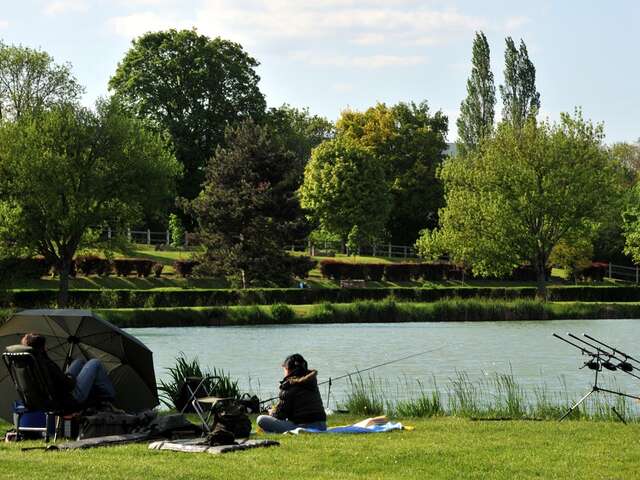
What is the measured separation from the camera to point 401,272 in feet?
222

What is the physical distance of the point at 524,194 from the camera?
192 ft

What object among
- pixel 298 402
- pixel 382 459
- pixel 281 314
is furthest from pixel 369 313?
pixel 382 459

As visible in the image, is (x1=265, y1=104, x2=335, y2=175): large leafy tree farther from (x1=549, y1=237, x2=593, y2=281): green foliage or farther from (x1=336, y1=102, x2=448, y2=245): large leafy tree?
(x1=549, y1=237, x2=593, y2=281): green foliage

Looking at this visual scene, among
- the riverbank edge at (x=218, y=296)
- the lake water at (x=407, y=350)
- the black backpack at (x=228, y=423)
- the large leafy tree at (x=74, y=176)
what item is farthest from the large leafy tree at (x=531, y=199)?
the black backpack at (x=228, y=423)

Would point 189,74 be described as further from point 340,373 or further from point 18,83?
point 340,373

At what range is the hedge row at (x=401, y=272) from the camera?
6612 centimetres

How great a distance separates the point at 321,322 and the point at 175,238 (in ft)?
88.5

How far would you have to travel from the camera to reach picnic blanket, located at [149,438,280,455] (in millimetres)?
12266

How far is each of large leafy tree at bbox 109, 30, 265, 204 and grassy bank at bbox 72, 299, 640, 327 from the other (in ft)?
94.1

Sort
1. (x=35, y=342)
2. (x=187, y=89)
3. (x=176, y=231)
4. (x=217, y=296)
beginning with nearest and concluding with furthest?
(x=35, y=342)
(x=217, y=296)
(x=176, y=231)
(x=187, y=89)

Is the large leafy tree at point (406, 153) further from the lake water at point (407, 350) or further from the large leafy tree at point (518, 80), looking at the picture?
the lake water at point (407, 350)

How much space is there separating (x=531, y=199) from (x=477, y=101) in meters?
28.3

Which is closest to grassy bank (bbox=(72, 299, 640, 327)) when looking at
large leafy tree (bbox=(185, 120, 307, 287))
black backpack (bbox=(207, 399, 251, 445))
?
large leafy tree (bbox=(185, 120, 307, 287))

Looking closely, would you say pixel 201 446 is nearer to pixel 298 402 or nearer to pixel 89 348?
pixel 298 402
